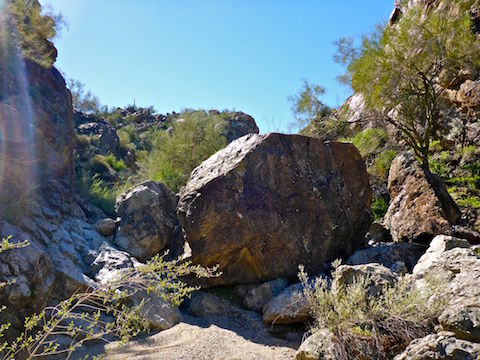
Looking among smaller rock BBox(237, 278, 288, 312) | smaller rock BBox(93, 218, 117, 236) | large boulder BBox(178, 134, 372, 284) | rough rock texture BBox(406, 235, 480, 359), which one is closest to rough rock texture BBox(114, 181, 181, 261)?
smaller rock BBox(93, 218, 117, 236)

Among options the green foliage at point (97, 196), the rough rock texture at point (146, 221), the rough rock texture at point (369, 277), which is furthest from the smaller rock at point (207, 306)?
the green foliage at point (97, 196)

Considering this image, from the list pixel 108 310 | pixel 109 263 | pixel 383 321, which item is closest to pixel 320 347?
pixel 383 321

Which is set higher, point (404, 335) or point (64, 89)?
point (64, 89)

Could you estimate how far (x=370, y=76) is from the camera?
880cm

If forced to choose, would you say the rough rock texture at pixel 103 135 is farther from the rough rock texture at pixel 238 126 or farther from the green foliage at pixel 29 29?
the green foliage at pixel 29 29

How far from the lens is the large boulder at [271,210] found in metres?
5.46

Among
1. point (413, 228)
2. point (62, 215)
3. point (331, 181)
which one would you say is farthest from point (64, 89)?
point (413, 228)

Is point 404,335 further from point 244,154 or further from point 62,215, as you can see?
A: point 62,215

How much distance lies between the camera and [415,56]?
27.6ft

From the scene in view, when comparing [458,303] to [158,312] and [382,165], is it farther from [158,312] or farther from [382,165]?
[382,165]

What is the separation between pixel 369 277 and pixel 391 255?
1801 millimetres

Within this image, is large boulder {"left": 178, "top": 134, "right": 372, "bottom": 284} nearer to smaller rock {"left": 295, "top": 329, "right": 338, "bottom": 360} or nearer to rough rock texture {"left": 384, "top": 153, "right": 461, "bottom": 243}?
rough rock texture {"left": 384, "top": 153, "right": 461, "bottom": 243}

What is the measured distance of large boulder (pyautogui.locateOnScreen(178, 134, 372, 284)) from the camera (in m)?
5.46

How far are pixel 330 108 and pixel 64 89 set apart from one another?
732cm
